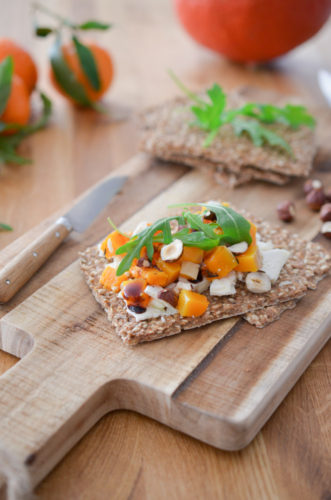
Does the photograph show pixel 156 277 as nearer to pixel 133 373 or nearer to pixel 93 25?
pixel 133 373

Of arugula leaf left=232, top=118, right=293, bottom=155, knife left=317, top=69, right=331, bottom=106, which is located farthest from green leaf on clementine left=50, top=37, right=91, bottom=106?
knife left=317, top=69, right=331, bottom=106

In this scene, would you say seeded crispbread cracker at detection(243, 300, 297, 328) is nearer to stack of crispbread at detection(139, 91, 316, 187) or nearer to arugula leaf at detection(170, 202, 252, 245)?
arugula leaf at detection(170, 202, 252, 245)

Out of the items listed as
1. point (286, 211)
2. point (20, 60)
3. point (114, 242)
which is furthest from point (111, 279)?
point (20, 60)

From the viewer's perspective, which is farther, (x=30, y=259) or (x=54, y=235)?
(x=54, y=235)

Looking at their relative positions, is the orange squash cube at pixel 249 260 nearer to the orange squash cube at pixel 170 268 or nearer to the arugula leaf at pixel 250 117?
the orange squash cube at pixel 170 268

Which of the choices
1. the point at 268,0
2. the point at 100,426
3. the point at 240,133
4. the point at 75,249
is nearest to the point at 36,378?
the point at 100,426
